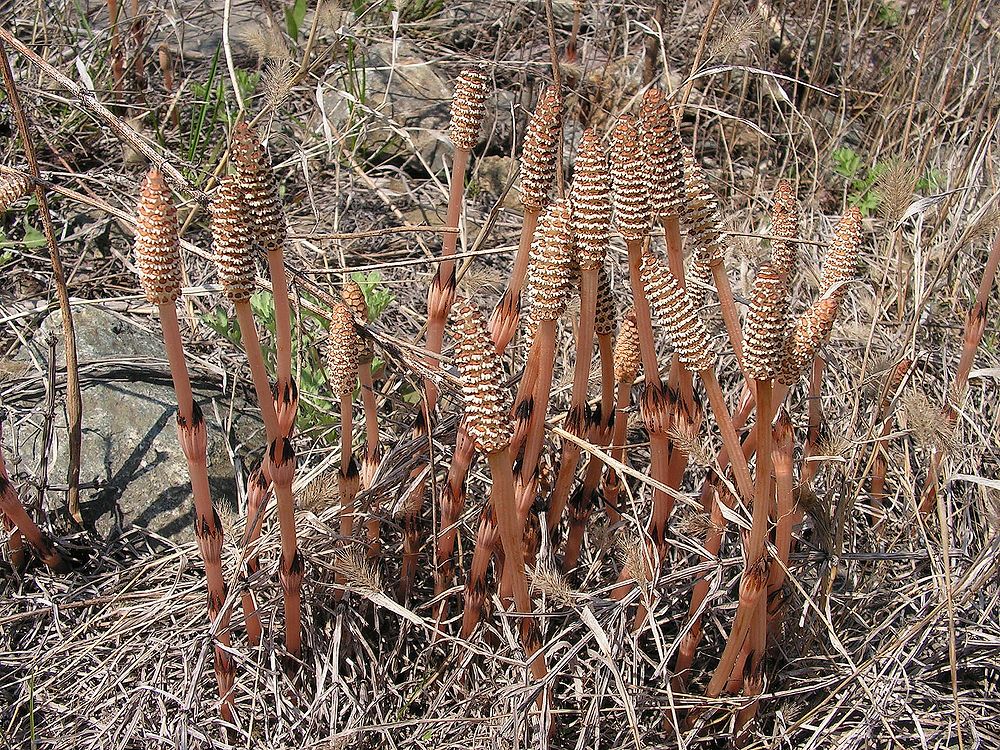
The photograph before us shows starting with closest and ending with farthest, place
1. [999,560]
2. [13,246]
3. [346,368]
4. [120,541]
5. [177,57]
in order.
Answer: [346,368]
[999,560]
[120,541]
[13,246]
[177,57]

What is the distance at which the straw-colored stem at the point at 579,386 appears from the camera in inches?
58.8

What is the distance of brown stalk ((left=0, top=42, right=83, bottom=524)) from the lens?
187 centimetres

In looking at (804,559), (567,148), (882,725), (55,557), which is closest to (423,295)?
(567,148)

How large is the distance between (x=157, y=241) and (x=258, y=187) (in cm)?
17

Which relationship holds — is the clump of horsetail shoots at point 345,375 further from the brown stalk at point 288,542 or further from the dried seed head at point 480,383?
the dried seed head at point 480,383

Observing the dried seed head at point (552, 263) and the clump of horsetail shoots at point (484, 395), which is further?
the dried seed head at point (552, 263)

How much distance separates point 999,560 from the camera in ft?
6.31

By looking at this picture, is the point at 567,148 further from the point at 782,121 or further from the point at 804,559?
the point at 804,559

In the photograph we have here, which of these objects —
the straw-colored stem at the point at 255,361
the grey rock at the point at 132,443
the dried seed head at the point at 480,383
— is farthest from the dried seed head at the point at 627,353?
the grey rock at the point at 132,443

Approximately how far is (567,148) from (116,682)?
2688mm

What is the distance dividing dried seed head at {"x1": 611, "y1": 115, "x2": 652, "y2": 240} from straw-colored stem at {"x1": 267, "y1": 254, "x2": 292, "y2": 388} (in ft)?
1.80

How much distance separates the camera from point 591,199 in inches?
52.9

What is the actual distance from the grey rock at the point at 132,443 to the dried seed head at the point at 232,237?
111cm

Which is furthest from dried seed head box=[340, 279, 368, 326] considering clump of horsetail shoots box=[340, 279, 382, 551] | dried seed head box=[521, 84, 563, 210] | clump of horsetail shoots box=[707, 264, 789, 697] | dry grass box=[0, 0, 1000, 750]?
clump of horsetail shoots box=[707, 264, 789, 697]
